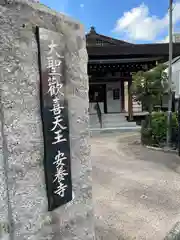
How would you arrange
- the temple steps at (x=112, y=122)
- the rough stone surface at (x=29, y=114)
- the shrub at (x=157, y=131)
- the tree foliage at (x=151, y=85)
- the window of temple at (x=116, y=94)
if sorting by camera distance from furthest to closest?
the window of temple at (x=116, y=94) → the temple steps at (x=112, y=122) → the tree foliage at (x=151, y=85) → the shrub at (x=157, y=131) → the rough stone surface at (x=29, y=114)

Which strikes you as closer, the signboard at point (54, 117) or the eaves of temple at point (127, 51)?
the signboard at point (54, 117)

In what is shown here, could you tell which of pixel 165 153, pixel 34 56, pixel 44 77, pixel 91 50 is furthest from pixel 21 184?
pixel 91 50

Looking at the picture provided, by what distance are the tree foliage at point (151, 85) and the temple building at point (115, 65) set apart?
3.47 metres

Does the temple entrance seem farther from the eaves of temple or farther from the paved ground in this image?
the paved ground

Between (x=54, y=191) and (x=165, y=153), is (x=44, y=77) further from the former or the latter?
(x=165, y=153)

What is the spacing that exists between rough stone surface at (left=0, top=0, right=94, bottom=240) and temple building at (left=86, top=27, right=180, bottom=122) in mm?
9782

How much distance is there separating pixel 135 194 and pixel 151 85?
4.92m

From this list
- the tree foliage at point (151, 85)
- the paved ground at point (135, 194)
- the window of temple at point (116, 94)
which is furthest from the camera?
the window of temple at point (116, 94)

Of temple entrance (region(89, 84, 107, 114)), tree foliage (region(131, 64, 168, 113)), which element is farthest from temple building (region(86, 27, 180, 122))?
tree foliage (region(131, 64, 168, 113))

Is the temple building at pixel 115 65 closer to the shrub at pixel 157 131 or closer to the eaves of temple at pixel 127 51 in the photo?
the eaves of temple at pixel 127 51

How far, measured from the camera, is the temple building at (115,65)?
11.8m

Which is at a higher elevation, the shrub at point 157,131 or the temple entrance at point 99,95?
the temple entrance at point 99,95

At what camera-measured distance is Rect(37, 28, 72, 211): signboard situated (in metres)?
1.80

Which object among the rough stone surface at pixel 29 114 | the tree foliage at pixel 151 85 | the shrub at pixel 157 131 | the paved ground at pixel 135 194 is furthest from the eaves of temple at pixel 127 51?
the rough stone surface at pixel 29 114
